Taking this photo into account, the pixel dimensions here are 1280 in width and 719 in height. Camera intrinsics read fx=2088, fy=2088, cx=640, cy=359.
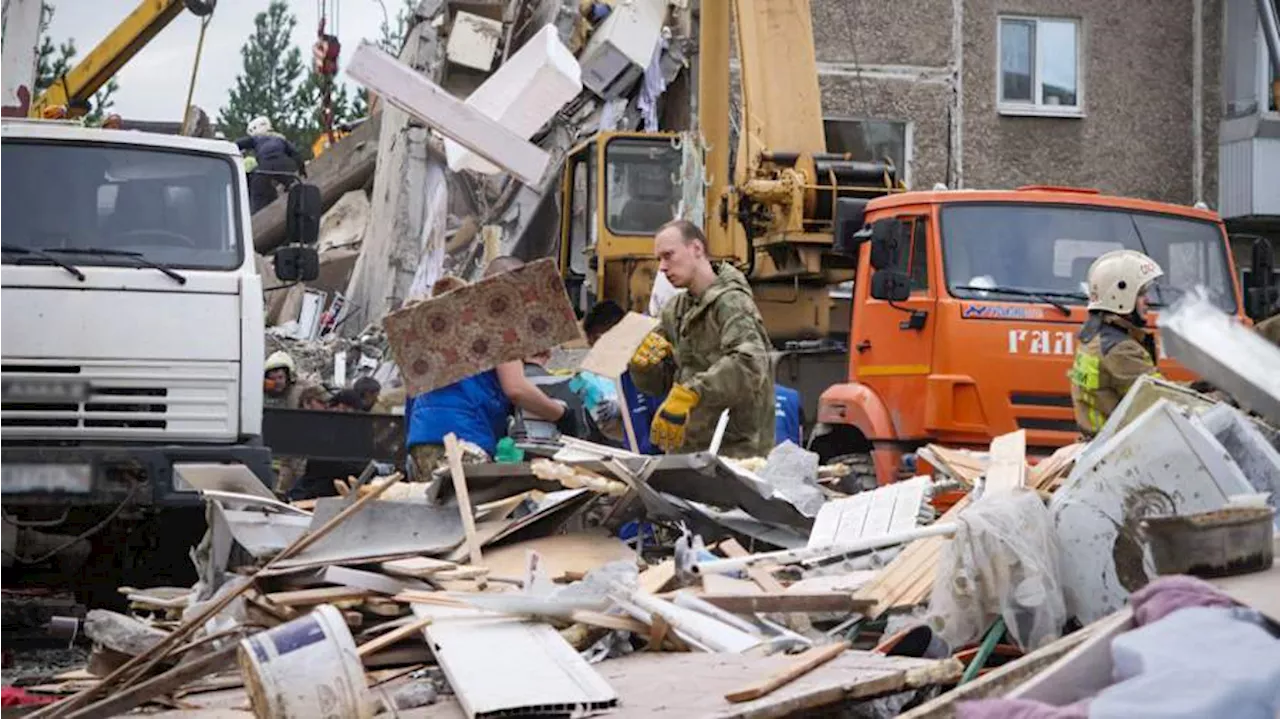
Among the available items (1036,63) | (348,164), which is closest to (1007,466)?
(1036,63)

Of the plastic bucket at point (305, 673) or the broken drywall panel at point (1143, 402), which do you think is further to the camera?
the broken drywall panel at point (1143, 402)

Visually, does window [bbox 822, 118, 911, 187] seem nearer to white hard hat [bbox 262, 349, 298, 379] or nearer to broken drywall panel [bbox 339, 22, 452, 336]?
broken drywall panel [bbox 339, 22, 452, 336]

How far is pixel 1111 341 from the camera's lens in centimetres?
897

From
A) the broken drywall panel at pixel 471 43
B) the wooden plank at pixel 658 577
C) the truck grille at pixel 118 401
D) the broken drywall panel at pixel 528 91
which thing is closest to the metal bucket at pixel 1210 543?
the wooden plank at pixel 658 577

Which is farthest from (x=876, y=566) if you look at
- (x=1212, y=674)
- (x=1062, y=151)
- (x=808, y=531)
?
(x=1062, y=151)

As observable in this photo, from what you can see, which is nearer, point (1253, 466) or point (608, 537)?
point (1253, 466)

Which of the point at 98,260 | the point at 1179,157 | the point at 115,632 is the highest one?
the point at 1179,157

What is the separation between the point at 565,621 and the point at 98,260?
18.2ft

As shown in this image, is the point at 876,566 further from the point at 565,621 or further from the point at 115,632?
the point at 115,632

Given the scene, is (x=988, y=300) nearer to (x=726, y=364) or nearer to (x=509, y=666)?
(x=726, y=364)

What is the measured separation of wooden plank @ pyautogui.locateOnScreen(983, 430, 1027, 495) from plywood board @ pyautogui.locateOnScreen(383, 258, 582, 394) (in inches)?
92.5

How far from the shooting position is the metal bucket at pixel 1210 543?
198 inches

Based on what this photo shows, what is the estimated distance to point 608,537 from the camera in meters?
7.60

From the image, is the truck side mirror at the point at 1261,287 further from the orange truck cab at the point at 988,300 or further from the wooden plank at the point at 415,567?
the wooden plank at the point at 415,567
